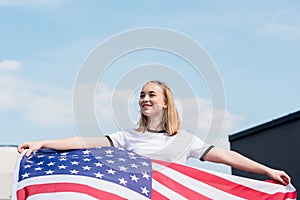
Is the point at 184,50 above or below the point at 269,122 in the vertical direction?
below

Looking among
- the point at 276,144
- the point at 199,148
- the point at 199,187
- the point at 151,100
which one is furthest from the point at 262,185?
the point at 276,144

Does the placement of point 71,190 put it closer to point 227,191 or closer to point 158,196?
point 158,196

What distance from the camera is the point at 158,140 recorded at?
4777 millimetres

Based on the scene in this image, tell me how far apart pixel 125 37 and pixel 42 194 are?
1.58m

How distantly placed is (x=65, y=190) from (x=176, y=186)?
1015 millimetres

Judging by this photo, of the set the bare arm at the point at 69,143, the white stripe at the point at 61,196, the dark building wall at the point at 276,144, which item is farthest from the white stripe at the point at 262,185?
the dark building wall at the point at 276,144

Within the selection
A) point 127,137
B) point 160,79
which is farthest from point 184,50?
point 127,137

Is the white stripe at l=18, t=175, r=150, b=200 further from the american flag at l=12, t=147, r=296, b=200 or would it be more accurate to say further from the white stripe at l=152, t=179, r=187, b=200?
the white stripe at l=152, t=179, r=187, b=200

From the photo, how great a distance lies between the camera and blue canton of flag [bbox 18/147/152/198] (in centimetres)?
452

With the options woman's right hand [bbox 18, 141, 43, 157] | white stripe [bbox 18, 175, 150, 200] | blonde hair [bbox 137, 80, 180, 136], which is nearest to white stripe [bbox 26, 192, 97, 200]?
white stripe [bbox 18, 175, 150, 200]

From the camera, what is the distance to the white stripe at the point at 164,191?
15.5 feet

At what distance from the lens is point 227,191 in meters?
4.95

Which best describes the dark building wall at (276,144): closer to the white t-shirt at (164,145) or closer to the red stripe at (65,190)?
the white t-shirt at (164,145)

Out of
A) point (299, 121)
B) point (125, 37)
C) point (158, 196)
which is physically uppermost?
point (299, 121)
